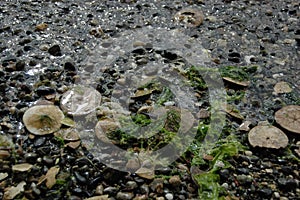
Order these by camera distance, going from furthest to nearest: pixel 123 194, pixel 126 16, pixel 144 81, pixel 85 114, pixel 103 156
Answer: pixel 126 16 < pixel 144 81 < pixel 85 114 < pixel 103 156 < pixel 123 194

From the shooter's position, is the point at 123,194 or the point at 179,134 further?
the point at 179,134

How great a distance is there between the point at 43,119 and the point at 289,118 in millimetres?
795

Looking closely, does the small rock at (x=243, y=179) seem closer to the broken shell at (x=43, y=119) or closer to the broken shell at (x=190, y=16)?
the broken shell at (x=43, y=119)

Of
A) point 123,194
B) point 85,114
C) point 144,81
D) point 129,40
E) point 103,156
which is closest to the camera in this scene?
point 123,194

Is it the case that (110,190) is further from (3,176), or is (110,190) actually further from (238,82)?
(238,82)

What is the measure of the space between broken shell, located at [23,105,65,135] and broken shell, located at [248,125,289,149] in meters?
0.61

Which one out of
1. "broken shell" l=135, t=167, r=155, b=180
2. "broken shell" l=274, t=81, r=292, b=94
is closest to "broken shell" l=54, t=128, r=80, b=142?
"broken shell" l=135, t=167, r=155, b=180

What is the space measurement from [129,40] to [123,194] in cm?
74

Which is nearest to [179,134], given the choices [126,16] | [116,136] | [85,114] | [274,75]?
[116,136]

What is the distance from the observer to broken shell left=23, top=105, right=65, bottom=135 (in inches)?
48.2

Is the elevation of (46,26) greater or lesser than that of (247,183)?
greater

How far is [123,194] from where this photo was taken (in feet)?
3.49

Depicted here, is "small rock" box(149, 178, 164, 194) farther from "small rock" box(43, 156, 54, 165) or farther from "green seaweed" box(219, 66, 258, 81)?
"green seaweed" box(219, 66, 258, 81)

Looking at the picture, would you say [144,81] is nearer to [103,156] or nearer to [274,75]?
[103,156]
